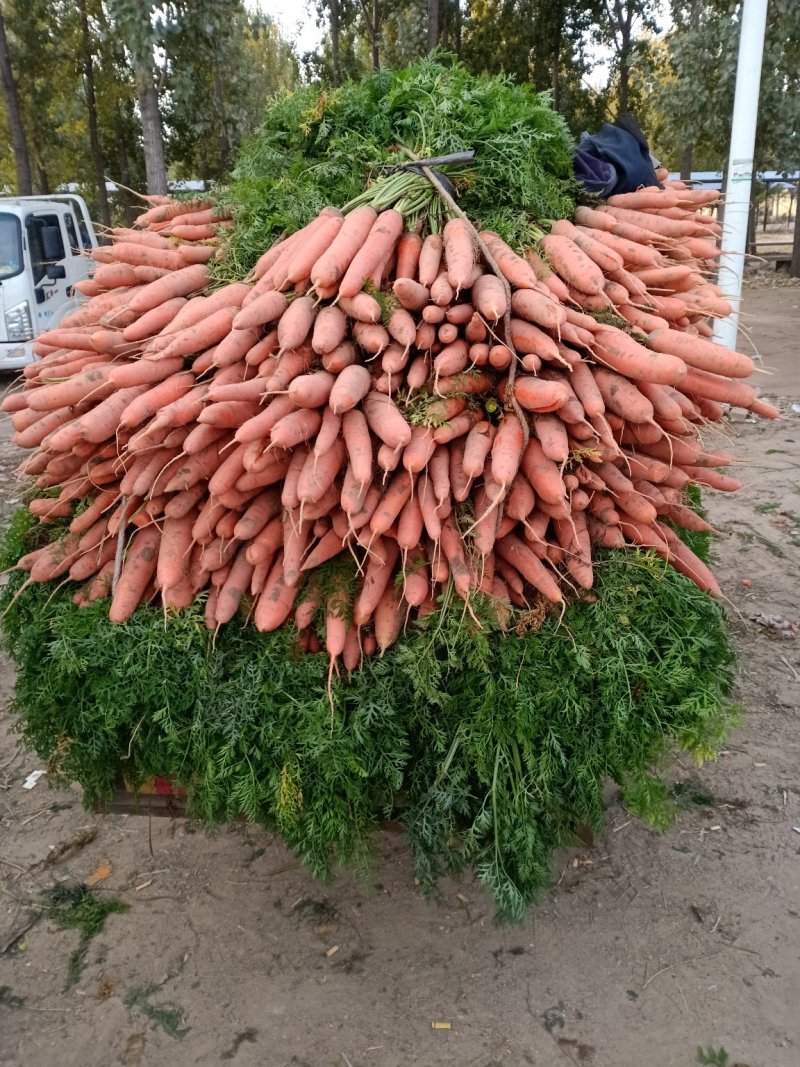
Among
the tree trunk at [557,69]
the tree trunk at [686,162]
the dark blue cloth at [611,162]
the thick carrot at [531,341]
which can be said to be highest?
the tree trunk at [557,69]

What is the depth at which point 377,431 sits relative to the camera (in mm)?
2434

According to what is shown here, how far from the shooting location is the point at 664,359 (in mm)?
2543

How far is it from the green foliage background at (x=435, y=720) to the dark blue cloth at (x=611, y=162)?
1652 millimetres

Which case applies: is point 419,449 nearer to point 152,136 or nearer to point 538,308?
point 538,308

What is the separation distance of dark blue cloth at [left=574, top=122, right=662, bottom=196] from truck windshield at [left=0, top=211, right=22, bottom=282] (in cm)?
997

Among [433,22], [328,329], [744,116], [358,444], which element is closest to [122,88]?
[433,22]

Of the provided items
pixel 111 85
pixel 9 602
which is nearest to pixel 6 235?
pixel 111 85

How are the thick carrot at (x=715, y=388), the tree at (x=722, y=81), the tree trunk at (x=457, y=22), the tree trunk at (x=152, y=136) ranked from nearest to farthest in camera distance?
the thick carrot at (x=715, y=388) < the tree trunk at (x=152, y=136) < the tree at (x=722, y=81) < the tree trunk at (x=457, y=22)

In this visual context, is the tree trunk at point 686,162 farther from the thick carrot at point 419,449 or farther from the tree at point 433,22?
the thick carrot at point 419,449

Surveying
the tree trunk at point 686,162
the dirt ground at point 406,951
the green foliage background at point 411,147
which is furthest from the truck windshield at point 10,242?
the tree trunk at point 686,162

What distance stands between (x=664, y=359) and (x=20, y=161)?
16.5m

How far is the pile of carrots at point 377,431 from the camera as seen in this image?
245 centimetres

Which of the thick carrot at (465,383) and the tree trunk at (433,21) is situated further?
the tree trunk at (433,21)

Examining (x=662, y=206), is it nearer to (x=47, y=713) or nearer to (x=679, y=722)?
(x=679, y=722)
